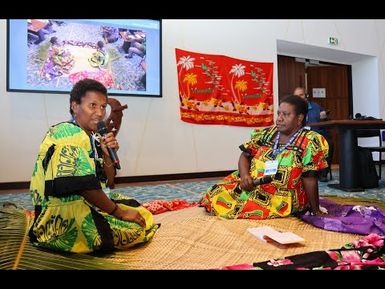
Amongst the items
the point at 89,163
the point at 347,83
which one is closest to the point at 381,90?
the point at 347,83

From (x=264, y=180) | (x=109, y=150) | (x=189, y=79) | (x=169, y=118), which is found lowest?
(x=264, y=180)

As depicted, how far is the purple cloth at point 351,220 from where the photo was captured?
178 centimetres

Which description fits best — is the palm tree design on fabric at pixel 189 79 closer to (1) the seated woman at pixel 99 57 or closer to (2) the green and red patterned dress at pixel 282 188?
(1) the seated woman at pixel 99 57

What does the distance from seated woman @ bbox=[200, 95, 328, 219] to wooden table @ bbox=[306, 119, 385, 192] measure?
5.23 ft

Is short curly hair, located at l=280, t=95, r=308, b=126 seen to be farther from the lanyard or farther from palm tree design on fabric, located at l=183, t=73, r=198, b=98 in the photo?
palm tree design on fabric, located at l=183, t=73, r=198, b=98

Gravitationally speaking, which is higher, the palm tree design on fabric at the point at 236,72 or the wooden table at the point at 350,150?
the palm tree design on fabric at the point at 236,72

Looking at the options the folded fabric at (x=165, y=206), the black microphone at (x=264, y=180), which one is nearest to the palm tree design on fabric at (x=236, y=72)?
the folded fabric at (x=165, y=206)

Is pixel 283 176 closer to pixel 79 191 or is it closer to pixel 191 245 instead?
pixel 191 245

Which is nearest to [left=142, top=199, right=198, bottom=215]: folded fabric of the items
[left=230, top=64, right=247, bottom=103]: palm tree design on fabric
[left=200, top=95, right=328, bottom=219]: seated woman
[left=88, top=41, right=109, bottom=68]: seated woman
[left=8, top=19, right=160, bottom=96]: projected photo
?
[left=200, top=95, right=328, bottom=219]: seated woman

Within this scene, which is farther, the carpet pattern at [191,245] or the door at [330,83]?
the door at [330,83]

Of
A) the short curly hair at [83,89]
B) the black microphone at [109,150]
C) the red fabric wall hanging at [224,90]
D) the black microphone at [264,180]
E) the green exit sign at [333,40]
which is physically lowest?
the black microphone at [264,180]

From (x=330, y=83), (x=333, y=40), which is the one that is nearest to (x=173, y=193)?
(x=333, y=40)

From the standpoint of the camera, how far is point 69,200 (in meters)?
1.39

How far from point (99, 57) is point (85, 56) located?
165 millimetres
